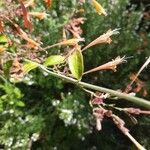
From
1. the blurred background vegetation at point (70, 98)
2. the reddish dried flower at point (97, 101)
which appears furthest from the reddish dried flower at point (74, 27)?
the reddish dried flower at point (97, 101)

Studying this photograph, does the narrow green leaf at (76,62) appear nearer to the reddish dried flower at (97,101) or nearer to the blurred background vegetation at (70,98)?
the reddish dried flower at (97,101)

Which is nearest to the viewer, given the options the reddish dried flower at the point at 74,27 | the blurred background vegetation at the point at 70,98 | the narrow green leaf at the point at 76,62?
the narrow green leaf at the point at 76,62

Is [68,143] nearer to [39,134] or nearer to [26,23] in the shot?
[39,134]

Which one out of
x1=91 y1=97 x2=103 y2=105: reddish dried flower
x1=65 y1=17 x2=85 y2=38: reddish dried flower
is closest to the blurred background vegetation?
x1=65 y1=17 x2=85 y2=38: reddish dried flower

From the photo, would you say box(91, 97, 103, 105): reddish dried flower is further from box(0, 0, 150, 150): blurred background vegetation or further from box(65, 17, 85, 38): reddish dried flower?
box(0, 0, 150, 150): blurred background vegetation

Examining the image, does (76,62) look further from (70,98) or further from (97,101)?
(70,98)

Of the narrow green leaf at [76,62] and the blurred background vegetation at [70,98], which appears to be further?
the blurred background vegetation at [70,98]

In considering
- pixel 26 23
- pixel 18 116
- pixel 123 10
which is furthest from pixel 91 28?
pixel 26 23

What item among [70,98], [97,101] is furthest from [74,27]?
[97,101]
